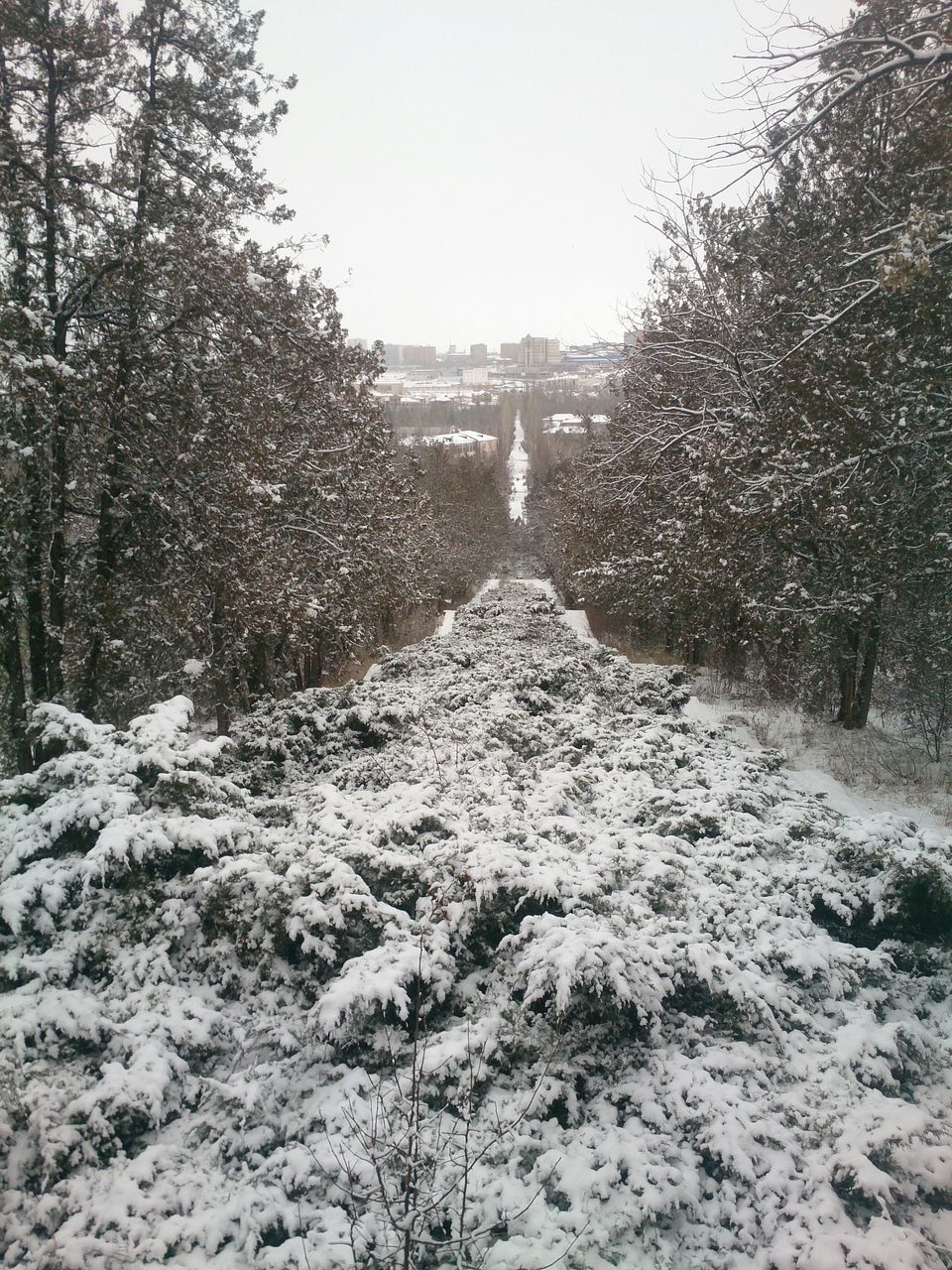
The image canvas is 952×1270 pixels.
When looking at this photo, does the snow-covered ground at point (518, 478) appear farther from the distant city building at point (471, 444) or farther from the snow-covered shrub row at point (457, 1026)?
the snow-covered shrub row at point (457, 1026)

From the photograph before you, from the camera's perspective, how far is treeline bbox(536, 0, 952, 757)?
853 centimetres

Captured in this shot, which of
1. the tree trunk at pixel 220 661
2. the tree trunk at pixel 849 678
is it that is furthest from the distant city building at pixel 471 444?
the tree trunk at pixel 849 678

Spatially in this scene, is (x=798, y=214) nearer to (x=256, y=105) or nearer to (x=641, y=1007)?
(x=256, y=105)

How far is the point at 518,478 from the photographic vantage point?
10575 centimetres

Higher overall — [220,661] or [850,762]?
[220,661]

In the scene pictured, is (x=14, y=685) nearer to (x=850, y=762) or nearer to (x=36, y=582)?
(x=36, y=582)

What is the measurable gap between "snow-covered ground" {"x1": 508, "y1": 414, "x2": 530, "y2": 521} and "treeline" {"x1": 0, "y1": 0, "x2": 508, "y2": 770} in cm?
5765

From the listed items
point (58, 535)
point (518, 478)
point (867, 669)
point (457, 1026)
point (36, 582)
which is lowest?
point (457, 1026)

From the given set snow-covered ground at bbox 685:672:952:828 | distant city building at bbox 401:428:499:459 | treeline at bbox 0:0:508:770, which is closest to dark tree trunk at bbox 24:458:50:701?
treeline at bbox 0:0:508:770

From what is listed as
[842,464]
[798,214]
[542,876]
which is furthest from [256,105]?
[542,876]

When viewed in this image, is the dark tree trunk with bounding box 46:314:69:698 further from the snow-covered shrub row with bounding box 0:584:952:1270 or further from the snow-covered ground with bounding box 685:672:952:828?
the snow-covered ground with bounding box 685:672:952:828

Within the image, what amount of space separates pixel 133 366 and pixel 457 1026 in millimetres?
8578

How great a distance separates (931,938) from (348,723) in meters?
7.02

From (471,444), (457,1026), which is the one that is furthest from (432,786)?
(471,444)
